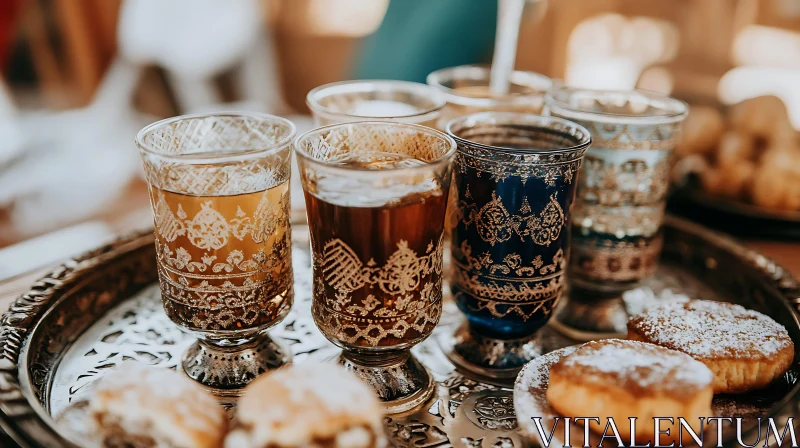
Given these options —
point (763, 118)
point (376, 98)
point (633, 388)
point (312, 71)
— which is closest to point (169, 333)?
point (376, 98)

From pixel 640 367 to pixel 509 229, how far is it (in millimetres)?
199

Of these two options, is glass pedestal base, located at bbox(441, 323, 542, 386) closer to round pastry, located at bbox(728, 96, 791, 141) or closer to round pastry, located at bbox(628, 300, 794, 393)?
round pastry, located at bbox(628, 300, 794, 393)

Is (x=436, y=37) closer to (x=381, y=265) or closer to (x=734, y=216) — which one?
(x=734, y=216)

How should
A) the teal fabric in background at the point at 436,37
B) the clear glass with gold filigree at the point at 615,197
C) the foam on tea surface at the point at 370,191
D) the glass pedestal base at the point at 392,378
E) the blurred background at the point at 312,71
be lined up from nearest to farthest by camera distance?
the foam on tea surface at the point at 370,191, the glass pedestal base at the point at 392,378, the clear glass with gold filigree at the point at 615,197, the blurred background at the point at 312,71, the teal fabric in background at the point at 436,37

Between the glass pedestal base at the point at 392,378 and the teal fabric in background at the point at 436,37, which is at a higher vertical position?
the teal fabric in background at the point at 436,37

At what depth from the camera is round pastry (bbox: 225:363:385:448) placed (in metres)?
0.51

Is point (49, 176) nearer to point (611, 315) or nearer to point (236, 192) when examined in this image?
point (236, 192)

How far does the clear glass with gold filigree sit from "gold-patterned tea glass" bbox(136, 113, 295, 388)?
382 millimetres

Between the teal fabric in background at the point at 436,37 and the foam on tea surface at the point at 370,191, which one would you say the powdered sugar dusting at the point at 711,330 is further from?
the teal fabric in background at the point at 436,37

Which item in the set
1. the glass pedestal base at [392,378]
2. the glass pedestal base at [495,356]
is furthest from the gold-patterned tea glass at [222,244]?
the glass pedestal base at [495,356]

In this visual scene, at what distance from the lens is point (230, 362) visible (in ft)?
2.45

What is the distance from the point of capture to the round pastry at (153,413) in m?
0.53

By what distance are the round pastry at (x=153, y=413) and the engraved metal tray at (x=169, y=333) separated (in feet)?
0.19

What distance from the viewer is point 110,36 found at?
302cm
